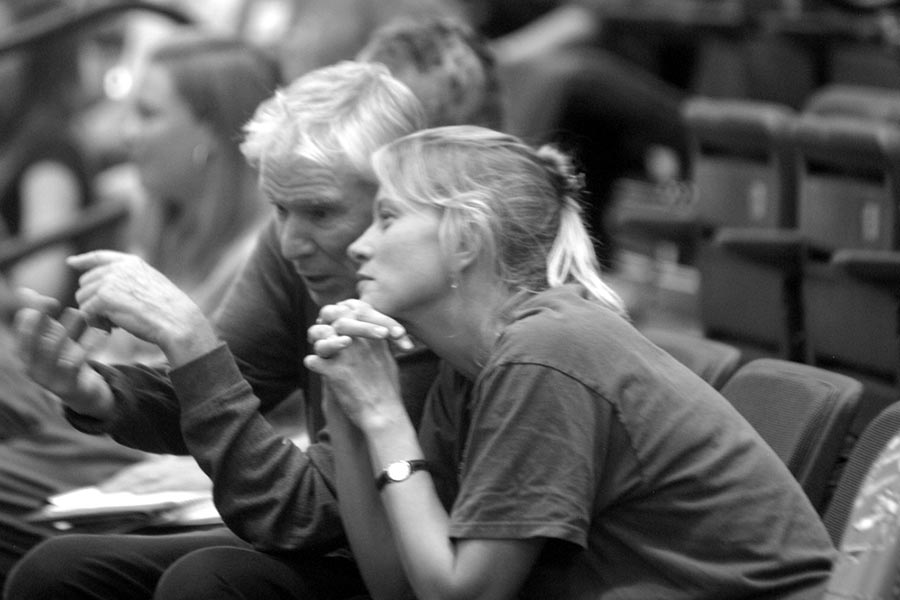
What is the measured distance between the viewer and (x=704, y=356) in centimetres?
238

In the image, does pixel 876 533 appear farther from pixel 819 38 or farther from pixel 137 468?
pixel 819 38

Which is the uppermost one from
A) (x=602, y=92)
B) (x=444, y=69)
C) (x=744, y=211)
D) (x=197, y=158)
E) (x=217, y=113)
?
(x=444, y=69)

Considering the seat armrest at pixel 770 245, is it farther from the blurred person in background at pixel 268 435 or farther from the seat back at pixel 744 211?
the blurred person in background at pixel 268 435

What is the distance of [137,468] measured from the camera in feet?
8.97

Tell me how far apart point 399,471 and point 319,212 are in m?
0.53

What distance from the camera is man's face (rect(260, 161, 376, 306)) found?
2186mm

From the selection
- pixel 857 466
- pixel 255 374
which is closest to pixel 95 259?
pixel 255 374

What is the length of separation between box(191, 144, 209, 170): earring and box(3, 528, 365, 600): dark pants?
1537 mm

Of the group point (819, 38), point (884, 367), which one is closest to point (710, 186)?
point (884, 367)

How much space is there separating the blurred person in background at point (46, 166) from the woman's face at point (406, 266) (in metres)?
2.78

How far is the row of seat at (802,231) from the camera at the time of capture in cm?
309

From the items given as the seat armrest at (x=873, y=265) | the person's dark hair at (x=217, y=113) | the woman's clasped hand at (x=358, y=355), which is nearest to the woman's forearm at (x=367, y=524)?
the woman's clasped hand at (x=358, y=355)

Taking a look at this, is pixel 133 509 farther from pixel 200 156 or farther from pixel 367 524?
pixel 200 156

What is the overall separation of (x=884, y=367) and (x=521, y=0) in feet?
13.7
